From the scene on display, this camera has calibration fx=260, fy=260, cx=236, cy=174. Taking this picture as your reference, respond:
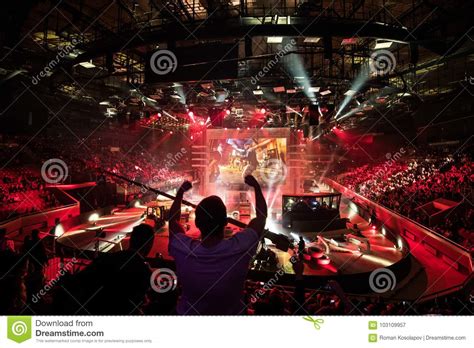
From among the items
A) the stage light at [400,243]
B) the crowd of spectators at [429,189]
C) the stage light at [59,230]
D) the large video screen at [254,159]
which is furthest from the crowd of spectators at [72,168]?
the crowd of spectators at [429,189]

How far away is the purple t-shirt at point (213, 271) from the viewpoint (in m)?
1.82

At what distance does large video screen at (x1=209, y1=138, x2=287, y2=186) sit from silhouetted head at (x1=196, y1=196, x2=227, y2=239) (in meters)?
15.3

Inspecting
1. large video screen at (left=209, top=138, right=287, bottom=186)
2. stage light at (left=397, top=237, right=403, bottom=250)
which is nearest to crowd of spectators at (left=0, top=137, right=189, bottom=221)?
large video screen at (left=209, top=138, right=287, bottom=186)

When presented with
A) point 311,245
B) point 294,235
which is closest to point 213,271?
point 311,245

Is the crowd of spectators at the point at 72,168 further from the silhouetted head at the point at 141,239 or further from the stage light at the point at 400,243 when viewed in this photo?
the stage light at the point at 400,243

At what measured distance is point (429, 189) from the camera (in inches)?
564

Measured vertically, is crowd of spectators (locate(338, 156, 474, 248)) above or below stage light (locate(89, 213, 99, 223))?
above

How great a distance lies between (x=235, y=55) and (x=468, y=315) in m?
6.13

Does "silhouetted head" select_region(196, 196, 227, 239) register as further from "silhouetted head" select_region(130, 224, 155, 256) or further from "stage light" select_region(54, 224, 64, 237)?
"stage light" select_region(54, 224, 64, 237)

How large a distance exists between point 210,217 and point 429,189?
16.6m

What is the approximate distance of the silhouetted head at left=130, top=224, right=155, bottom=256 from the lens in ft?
6.70

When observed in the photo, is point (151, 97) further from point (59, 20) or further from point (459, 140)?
point (459, 140)

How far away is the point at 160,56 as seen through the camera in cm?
657

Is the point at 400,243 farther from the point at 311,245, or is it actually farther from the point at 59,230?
the point at 59,230
